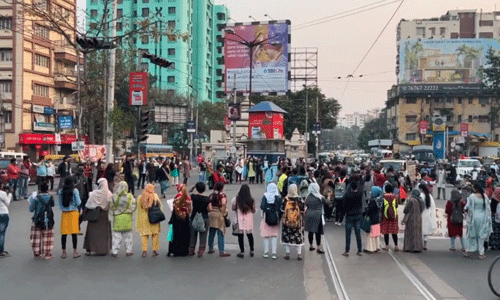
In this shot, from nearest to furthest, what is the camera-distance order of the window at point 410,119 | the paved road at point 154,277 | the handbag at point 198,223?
the paved road at point 154,277 < the handbag at point 198,223 < the window at point 410,119

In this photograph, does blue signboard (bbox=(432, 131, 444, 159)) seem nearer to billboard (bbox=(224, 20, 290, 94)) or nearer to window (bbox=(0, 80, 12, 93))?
billboard (bbox=(224, 20, 290, 94))

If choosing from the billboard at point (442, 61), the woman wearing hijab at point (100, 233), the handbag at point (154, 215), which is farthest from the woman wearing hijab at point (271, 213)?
the billboard at point (442, 61)

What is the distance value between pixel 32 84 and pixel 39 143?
505 centimetres

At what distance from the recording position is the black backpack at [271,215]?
500 inches

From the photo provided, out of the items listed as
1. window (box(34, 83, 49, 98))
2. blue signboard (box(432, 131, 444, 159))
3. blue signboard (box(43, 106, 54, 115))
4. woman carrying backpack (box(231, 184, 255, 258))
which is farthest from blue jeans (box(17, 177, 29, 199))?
blue signboard (box(432, 131, 444, 159))

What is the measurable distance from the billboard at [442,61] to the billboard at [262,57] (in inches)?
1519

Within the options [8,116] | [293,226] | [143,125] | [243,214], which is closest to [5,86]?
[8,116]

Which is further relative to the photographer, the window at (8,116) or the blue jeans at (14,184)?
the window at (8,116)

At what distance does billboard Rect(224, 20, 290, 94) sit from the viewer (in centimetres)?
5688

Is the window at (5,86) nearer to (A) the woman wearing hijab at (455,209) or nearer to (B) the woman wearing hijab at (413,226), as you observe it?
(B) the woman wearing hijab at (413,226)

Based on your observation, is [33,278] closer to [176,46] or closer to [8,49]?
[8,49]

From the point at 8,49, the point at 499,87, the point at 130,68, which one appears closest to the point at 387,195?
the point at 130,68

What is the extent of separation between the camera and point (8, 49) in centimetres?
5381

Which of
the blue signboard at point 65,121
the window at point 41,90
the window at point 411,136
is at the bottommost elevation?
the window at point 411,136
